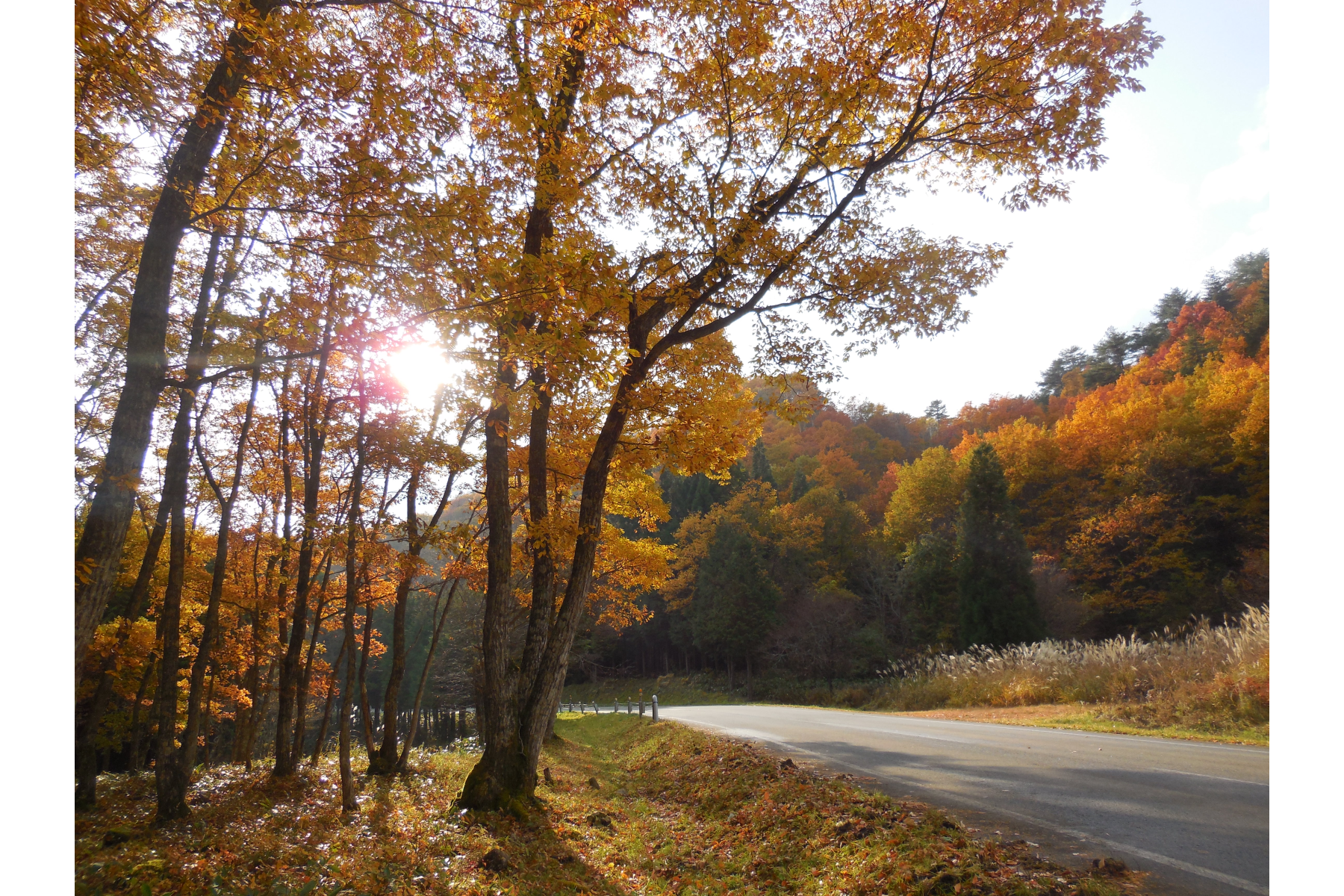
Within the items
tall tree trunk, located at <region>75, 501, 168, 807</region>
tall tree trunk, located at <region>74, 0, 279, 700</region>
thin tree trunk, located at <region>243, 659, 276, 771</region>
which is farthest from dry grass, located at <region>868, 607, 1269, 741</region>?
thin tree trunk, located at <region>243, 659, 276, 771</region>

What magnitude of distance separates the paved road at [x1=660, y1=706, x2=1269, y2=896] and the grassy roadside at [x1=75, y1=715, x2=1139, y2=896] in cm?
41

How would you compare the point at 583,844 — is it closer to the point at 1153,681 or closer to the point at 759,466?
the point at 1153,681

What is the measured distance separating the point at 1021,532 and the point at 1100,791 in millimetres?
25903

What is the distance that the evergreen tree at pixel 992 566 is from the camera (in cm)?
2548

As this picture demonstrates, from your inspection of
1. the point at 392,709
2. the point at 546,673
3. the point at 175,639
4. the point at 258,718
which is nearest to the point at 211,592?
the point at 175,639

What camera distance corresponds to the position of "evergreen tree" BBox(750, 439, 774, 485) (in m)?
44.5

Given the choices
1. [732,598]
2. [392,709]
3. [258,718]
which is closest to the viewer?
[392,709]

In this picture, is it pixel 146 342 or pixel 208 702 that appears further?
pixel 208 702

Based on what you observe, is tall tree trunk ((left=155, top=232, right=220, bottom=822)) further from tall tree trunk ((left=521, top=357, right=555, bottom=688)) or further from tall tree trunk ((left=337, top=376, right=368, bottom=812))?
tall tree trunk ((left=521, top=357, right=555, bottom=688))

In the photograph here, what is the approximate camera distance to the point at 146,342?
13.7 ft

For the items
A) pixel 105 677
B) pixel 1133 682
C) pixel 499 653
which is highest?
pixel 499 653

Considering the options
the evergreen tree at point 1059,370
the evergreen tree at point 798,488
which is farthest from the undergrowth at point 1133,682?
the evergreen tree at point 1059,370

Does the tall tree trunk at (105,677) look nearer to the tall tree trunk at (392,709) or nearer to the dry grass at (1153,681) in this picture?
the tall tree trunk at (392,709)
